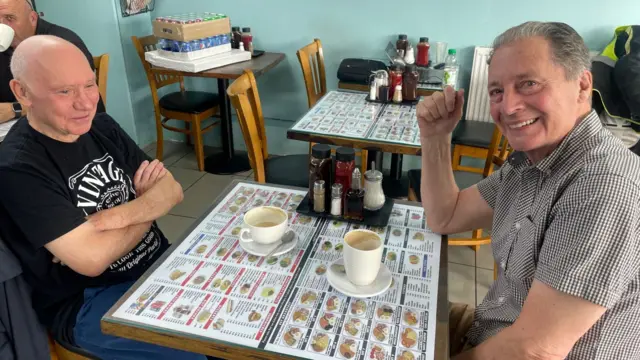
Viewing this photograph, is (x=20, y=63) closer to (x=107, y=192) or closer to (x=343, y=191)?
(x=107, y=192)

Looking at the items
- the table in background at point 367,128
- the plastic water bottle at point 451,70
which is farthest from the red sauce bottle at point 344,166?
the plastic water bottle at point 451,70

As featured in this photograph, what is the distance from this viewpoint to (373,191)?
1.40 meters

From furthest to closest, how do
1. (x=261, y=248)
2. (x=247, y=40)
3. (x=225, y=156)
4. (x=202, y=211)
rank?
(x=225, y=156) → (x=247, y=40) → (x=202, y=211) → (x=261, y=248)

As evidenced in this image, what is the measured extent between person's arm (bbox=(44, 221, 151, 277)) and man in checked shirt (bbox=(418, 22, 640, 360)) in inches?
36.8

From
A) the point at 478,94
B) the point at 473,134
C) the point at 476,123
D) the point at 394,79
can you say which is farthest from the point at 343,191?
the point at 478,94

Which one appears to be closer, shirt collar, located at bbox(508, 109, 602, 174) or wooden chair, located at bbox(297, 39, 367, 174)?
shirt collar, located at bbox(508, 109, 602, 174)

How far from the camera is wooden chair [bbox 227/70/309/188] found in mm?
2115

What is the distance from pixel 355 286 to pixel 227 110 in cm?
278

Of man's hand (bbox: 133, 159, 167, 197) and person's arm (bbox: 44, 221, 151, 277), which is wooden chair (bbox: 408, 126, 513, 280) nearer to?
man's hand (bbox: 133, 159, 167, 197)

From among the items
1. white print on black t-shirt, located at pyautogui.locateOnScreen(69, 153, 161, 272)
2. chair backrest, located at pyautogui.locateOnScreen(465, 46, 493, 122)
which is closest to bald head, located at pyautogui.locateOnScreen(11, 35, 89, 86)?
white print on black t-shirt, located at pyautogui.locateOnScreen(69, 153, 161, 272)

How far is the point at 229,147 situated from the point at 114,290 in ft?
7.96

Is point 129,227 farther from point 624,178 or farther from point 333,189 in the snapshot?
point 624,178

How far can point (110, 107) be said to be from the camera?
142 inches

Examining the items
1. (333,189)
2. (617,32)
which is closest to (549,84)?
(333,189)
